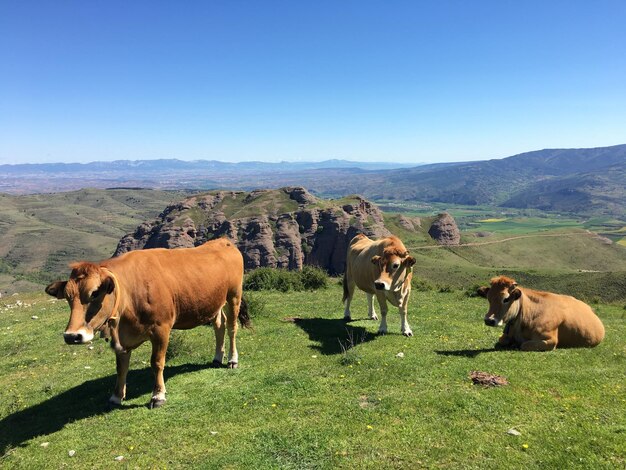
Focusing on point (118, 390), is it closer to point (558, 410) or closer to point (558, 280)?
point (558, 410)

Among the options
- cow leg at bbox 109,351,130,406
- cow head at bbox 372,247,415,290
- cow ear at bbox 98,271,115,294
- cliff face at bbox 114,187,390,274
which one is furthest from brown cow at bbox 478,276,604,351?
cliff face at bbox 114,187,390,274

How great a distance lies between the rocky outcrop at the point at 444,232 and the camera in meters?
168

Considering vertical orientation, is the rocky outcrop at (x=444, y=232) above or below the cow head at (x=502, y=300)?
below

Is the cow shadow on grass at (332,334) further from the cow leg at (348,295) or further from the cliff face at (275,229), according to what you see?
the cliff face at (275,229)

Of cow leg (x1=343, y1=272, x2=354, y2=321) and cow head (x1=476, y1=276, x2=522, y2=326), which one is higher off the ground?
cow head (x1=476, y1=276, x2=522, y2=326)

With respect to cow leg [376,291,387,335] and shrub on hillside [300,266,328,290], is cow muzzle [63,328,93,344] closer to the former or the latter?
cow leg [376,291,387,335]

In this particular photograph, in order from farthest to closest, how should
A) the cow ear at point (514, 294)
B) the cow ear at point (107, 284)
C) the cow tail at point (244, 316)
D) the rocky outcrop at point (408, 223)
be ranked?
the rocky outcrop at point (408, 223)
the cow tail at point (244, 316)
the cow ear at point (514, 294)
the cow ear at point (107, 284)

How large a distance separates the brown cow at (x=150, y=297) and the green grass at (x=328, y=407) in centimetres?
116

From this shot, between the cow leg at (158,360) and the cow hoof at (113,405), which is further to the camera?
the cow hoof at (113,405)

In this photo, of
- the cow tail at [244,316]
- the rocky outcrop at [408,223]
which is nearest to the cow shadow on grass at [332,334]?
the cow tail at [244,316]

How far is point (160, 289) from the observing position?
843 cm

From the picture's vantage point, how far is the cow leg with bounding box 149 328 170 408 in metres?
8.38

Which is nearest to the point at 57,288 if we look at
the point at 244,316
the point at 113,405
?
the point at 113,405

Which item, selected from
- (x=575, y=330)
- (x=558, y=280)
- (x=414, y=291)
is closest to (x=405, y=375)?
(x=575, y=330)
